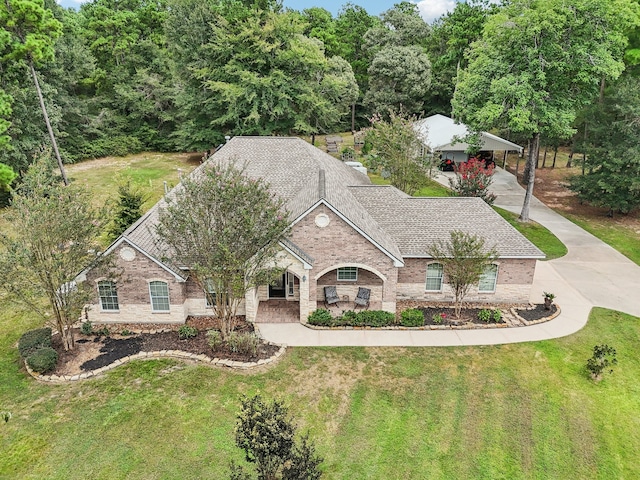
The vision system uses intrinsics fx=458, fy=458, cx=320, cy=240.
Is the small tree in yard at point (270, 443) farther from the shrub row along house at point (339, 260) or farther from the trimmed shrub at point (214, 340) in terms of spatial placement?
the shrub row along house at point (339, 260)

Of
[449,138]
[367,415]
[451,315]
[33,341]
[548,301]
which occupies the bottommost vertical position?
[367,415]

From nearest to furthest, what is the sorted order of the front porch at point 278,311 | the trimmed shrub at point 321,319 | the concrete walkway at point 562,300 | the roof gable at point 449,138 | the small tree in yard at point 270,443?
the small tree in yard at point 270,443 < the concrete walkway at point 562,300 < the trimmed shrub at point 321,319 < the front porch at point 278,311 < the roof gable at point 449,138

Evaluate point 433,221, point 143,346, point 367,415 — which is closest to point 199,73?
point 433,221

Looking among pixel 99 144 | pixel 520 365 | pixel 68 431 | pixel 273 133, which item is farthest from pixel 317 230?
pixel 99 144

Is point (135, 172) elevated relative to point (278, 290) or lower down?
elevated

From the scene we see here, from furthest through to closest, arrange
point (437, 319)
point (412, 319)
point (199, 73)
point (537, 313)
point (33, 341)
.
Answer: point (199, 73) < point (537, 313) < point (437, 319) < point (412, 319) < point (33, 341)

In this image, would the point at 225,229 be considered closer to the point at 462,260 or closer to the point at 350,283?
the point at 350,283

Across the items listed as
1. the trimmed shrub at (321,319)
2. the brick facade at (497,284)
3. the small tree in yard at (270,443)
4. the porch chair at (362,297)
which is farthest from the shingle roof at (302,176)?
the small tree in yard at (270,443)
